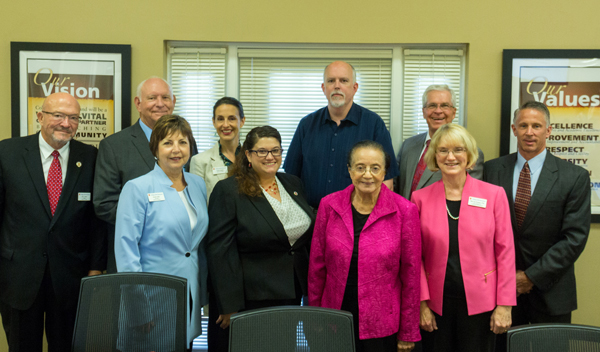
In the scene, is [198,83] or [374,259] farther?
[198,83]

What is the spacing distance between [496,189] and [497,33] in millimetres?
1667

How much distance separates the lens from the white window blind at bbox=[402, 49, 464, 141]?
3.34m

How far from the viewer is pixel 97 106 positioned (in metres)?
3.25

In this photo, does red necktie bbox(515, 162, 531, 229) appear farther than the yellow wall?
No

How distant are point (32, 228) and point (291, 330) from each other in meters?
1.81

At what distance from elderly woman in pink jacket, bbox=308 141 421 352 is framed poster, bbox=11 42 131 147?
2.14 meters

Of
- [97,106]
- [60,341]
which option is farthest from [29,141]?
[60,341]

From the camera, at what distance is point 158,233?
2094 mm

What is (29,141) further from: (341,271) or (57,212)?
(341,271)

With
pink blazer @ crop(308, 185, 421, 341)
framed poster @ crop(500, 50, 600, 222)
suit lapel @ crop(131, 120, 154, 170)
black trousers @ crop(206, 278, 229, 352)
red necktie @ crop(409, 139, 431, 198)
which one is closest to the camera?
pink blazer @ crop(308, 185, 421, 341)

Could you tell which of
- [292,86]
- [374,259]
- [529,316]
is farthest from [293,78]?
[529,316]

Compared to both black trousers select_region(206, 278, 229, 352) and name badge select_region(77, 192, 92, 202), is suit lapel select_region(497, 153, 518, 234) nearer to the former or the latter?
black trousers select_region(206, 278, 229, 352)

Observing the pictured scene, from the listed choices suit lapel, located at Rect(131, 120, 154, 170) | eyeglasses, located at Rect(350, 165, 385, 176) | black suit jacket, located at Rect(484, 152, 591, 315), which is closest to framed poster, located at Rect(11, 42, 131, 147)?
suit lapel, located at Rect(131, 120, 154, 170)

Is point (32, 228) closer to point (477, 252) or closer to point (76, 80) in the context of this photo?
point (76, 80)
